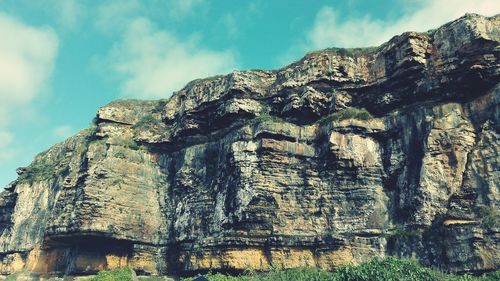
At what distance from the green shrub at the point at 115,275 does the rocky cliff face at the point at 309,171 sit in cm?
210

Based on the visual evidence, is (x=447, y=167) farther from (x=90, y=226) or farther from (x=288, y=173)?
(x=90, y=226)

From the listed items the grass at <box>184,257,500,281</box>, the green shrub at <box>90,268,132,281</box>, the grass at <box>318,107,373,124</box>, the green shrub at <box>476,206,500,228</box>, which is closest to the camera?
the grass at <box>184,257,500,281</box>

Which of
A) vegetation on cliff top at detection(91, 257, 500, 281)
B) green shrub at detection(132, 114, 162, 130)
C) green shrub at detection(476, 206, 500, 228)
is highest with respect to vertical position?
green shrub at detection(132, 114, 162, 130)

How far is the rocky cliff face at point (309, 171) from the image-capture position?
113ft

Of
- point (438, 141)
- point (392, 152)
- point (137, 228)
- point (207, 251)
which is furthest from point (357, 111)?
point (137, 228)

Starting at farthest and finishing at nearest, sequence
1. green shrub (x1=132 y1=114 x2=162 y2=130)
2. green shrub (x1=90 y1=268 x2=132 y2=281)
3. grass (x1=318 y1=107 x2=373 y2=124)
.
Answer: green shrub (x1=132 y1=114 x2=162 y2=130) < grass (x1=318 y1=107 x2=373 y2=124) < green shrub (x1=90 y1=268 x2=132 y2=281)

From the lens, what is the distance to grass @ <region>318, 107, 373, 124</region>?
3984 centimetres

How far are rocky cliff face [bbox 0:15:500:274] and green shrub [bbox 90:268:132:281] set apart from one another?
210 centimetres

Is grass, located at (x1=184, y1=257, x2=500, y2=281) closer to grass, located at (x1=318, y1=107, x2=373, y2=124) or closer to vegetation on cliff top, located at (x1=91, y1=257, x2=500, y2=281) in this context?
vegetation on cliff top, located at (x1=91, y1=257, x2=500, y2=281)

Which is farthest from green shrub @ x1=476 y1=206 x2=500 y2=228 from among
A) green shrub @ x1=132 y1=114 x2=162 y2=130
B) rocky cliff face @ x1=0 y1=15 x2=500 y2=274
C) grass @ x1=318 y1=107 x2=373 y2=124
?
green shrub @ x1=132 y1=114 x2=162 y2=130

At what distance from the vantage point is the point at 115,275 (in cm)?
3903

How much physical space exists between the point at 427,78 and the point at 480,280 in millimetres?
15097

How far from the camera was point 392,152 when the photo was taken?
38500 millimetres

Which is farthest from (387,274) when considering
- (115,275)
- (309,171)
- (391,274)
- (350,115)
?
(115,275)
